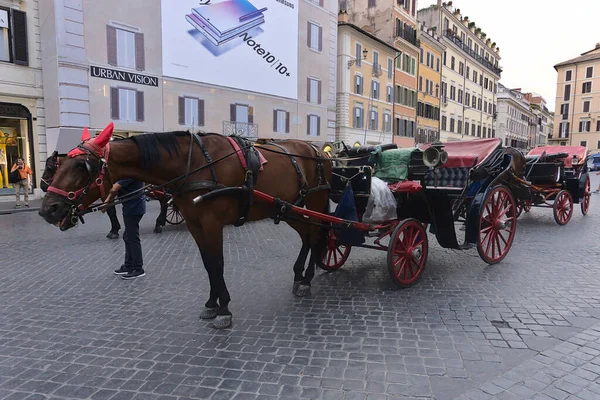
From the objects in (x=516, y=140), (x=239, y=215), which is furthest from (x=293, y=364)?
(x=516, y=140)

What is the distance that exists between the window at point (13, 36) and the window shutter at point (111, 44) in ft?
9.33

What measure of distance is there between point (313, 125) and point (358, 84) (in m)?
6.77

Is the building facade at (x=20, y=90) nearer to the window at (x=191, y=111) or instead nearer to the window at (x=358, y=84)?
the window at (x=191, y=111)

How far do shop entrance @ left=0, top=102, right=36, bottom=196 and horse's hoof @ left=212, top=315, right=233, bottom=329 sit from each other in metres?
15.7

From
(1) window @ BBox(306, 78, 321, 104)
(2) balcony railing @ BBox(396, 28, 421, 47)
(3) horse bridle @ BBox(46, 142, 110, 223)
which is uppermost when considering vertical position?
(2) balcony railing @ BBox(396, 28, 421, 47)

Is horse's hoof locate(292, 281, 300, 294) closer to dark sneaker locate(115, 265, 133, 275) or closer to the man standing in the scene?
the man standing

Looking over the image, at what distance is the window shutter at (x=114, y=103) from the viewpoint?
17.1 meters

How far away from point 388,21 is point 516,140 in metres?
47.4

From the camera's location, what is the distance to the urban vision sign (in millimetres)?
16609

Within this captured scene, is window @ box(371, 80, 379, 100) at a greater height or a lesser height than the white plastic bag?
greater

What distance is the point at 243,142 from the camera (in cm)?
399

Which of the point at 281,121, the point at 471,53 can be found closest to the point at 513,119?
the point at 471,53

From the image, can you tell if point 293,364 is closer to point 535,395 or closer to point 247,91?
point 535,395

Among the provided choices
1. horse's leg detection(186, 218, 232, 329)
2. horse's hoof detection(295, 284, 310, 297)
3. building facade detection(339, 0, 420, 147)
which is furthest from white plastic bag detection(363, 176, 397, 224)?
building facade detection(339, 0, 420, 147)
